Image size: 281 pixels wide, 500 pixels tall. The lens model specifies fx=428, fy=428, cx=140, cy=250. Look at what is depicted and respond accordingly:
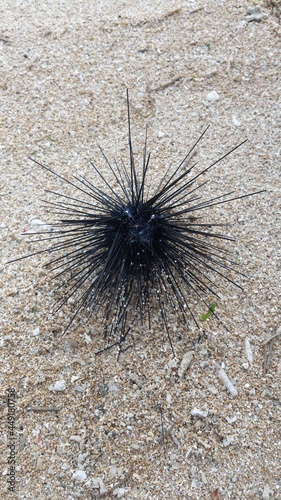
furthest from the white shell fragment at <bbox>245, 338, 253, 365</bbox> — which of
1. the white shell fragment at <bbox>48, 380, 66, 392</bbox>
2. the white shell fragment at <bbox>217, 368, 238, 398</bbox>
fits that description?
the white shell fragment at <bbox>48, 380, 66, 392</bbox>

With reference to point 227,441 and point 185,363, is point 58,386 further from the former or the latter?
point 227,441

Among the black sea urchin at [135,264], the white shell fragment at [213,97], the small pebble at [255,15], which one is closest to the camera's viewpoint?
the black sea urchin at [135,264]

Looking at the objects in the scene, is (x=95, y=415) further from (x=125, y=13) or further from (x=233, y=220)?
(x=125, y=13)

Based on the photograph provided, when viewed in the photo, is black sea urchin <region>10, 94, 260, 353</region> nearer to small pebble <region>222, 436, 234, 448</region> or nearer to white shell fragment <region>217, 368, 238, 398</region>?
white shell fragment <region>217, 368, 238, 398</region>

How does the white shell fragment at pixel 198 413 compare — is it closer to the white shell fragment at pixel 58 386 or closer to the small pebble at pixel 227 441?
the small pebble at pixel 227 441

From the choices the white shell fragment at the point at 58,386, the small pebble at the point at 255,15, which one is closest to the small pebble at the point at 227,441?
the white shell fragment at the point at 58,386

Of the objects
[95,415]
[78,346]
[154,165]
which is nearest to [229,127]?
[154,165]

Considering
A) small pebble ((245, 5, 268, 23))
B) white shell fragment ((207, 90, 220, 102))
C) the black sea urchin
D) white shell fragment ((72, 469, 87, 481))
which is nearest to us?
white shell fragment ((72, 469, 87, 481))
